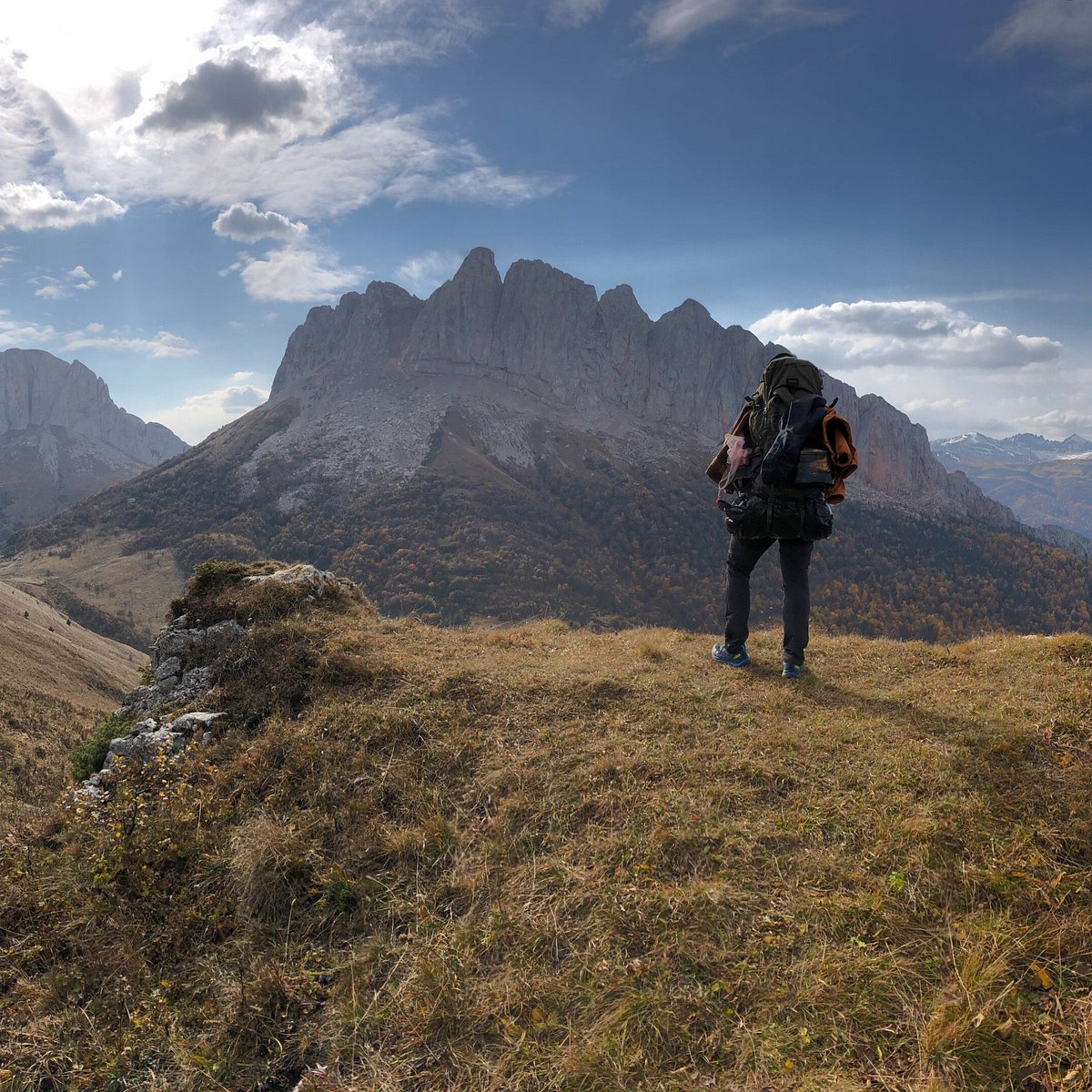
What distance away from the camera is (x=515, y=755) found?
5.60 meters

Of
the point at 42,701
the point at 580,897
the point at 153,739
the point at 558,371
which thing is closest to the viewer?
the point at 580,897

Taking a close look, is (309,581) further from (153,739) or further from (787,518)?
(787,518)

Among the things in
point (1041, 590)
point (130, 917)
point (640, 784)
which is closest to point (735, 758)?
point (640, 784)

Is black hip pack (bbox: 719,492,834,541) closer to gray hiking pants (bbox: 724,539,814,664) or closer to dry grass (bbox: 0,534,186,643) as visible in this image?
gray hiking pants (bbox: 724,539,814,664)

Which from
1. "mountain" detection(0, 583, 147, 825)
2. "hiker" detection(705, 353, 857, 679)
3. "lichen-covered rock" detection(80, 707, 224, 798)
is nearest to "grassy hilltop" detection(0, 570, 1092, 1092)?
"lichen-covered rock" detection(80, 707, 224, 798)

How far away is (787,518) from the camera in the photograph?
23.1 ft

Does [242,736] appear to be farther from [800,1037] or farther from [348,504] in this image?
[348,504]

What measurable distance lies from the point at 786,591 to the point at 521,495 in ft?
428

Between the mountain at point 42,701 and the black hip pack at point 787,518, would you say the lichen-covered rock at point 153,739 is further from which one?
the black hip pack at point 787,518

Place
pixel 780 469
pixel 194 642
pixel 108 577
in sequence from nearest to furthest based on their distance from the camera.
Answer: pixel 780 469, pixel 194 642, pixel 108 577

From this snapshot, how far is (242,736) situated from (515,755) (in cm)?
331

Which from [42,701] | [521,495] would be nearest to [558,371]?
[521,495]

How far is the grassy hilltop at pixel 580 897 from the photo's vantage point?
3.05 metres

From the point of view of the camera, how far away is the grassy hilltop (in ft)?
10.0
